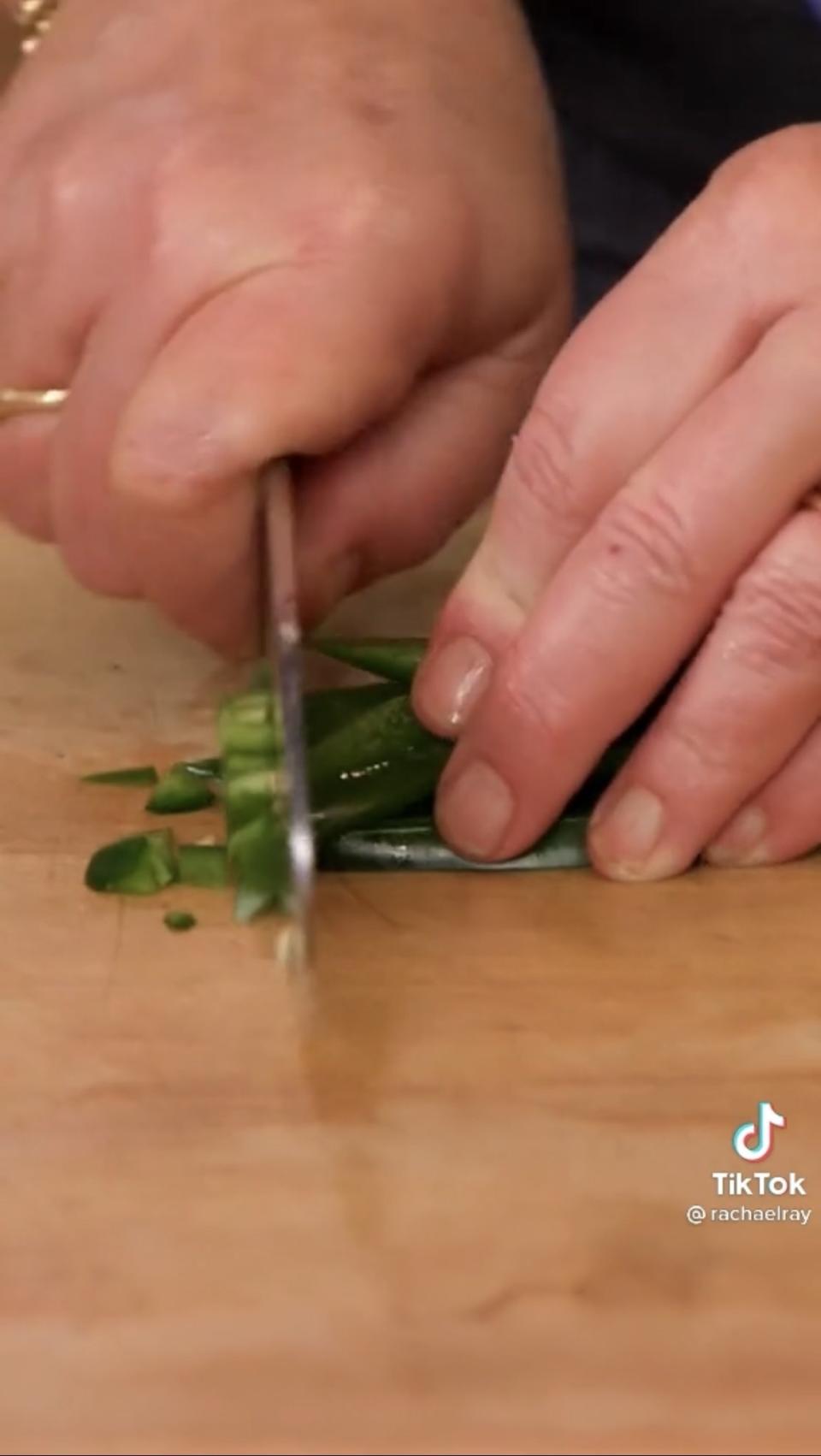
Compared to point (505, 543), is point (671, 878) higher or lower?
lower

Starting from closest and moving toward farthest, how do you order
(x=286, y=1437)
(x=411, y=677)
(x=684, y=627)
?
(x=286, y=1437), (x=684, y=627), (x=411, y=677)

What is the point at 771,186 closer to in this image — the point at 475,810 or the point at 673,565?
the point at 673,565

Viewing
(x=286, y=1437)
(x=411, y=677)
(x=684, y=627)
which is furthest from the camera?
(x=411, y=677)

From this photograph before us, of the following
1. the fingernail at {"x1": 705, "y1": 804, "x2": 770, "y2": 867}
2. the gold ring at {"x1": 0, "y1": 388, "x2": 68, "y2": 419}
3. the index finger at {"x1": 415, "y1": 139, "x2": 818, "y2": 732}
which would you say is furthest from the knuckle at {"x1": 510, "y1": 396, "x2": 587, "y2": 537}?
the gold ring at {"x1": 0, "y1": 388, "x2": 68, "y2": 419}

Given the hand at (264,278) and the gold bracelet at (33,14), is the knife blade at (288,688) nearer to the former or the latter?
the hand at (264,278)

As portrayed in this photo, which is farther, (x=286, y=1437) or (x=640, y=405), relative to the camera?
(x=640, y=405)

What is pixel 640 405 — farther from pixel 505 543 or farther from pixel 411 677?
pixel 411 677

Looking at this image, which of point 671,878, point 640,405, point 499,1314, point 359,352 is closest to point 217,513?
point 359,352

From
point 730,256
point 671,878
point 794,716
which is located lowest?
point 671,878
